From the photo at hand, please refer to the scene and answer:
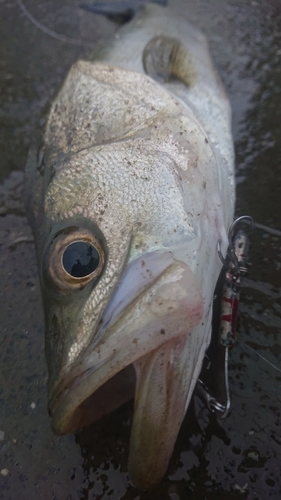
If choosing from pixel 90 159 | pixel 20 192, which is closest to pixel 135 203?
pixel 90 159

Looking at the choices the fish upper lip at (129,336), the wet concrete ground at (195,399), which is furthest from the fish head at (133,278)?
the wet concrete ground at (195,399)

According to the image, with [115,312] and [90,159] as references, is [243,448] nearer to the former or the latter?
[115,312]

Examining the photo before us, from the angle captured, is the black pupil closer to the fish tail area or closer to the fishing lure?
the fish tail area

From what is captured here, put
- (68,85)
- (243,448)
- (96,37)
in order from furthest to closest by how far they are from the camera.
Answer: (96,37), (68,85), (243,448)

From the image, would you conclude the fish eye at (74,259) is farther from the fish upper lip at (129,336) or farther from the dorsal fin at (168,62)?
the dorsal fin at (168,62)

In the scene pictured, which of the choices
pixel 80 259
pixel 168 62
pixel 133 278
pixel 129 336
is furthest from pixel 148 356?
pixel 168 62

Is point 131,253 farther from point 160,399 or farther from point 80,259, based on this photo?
point 160,399

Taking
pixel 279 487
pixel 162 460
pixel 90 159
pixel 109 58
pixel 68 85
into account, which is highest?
pixel 109 58
